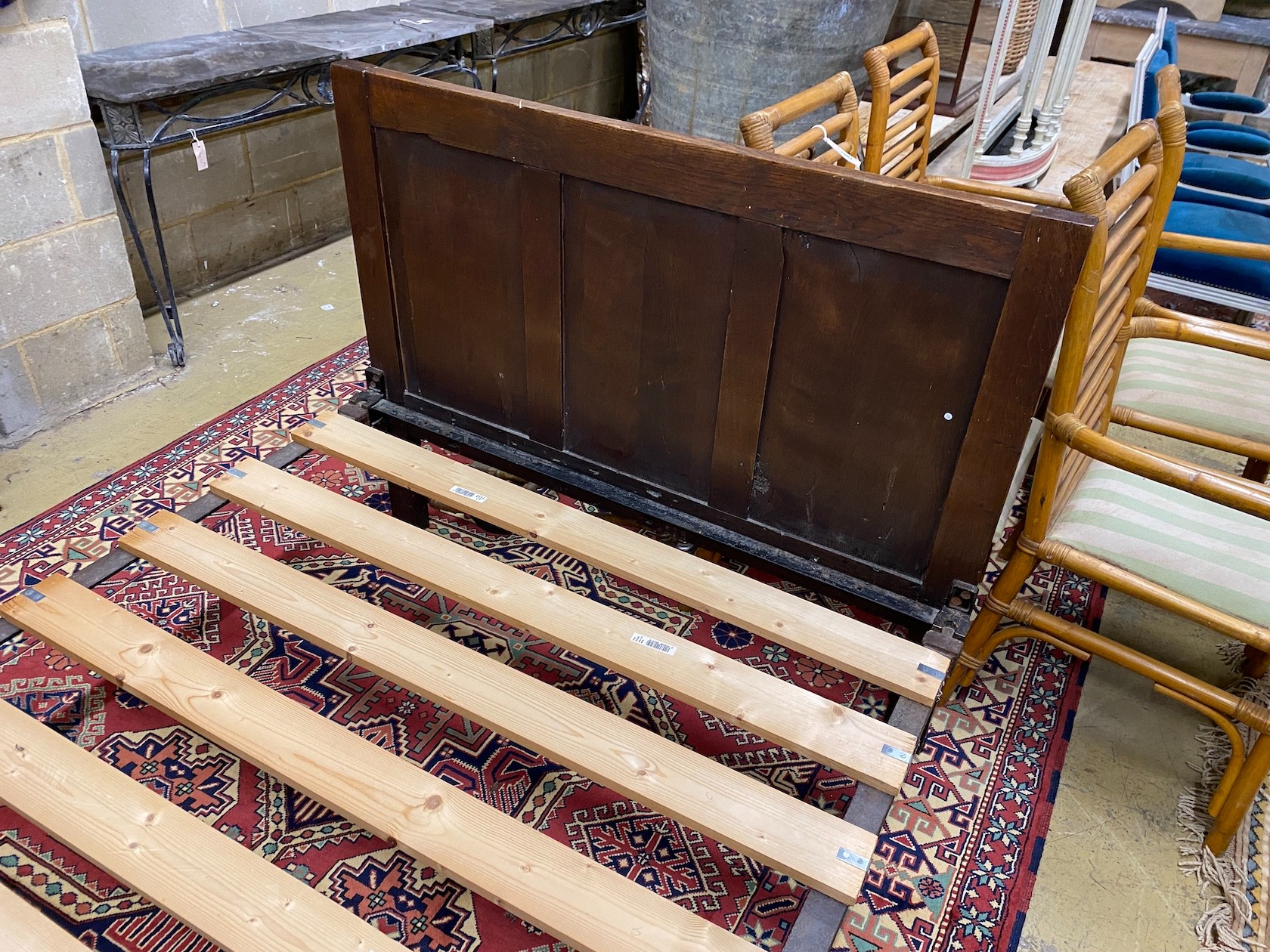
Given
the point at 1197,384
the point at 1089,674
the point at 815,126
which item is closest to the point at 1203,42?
the point at 1197,384

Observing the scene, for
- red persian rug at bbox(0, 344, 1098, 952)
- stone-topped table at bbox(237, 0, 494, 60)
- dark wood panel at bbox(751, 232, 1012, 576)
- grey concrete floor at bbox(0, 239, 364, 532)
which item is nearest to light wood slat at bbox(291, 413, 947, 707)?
dark wood panel at bbox(751, 232, 1012, 576)

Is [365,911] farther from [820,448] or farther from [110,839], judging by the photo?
[820,448]

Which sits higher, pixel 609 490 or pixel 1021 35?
pixel 1021 35

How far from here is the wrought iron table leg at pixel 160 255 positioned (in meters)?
2.45

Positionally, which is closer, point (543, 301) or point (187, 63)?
point (543, 301)

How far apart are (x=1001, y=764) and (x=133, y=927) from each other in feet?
4.81

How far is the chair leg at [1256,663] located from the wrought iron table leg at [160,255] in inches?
113

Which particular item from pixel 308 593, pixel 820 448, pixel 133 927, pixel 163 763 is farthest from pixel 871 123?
pixel 133 927

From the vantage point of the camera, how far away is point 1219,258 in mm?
2541

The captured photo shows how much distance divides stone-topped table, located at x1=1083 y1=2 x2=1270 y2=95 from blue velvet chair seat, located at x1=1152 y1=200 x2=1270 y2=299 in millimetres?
3031

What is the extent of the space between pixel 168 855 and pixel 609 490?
918 mm

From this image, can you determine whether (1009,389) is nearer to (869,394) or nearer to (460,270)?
(869,394)

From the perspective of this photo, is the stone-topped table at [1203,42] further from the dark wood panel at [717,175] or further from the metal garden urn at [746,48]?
the dark wood panel at [717,175]

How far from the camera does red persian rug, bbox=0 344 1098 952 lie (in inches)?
54.4
